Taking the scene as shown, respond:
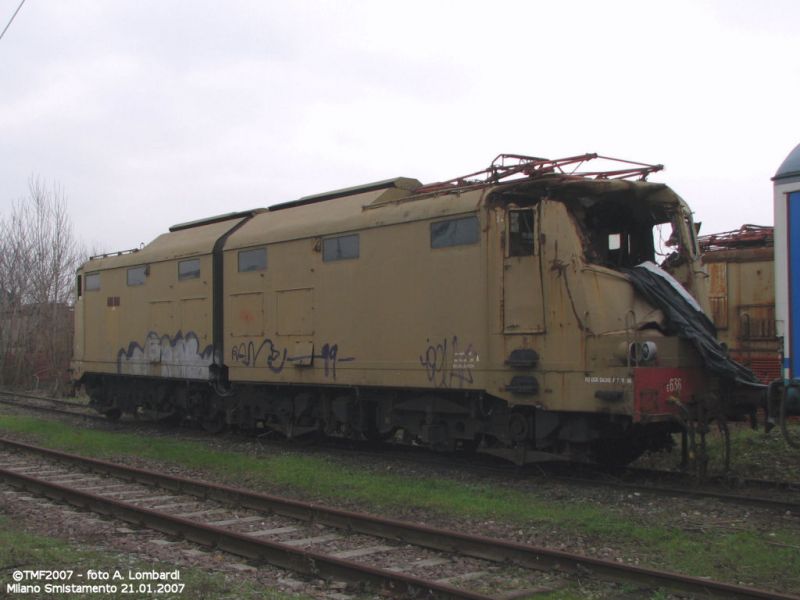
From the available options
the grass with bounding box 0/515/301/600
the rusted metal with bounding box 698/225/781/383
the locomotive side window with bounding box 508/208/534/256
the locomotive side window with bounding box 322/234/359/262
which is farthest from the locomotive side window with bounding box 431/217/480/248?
the rusted metal with bounding box 698/225/781/383

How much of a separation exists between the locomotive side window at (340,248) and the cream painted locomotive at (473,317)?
0.03 m

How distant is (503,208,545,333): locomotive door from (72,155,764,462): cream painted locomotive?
2 centimetres

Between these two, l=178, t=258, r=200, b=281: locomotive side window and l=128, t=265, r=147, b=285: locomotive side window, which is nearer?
l=178, t=258, r=200, b=281: locomotive side window

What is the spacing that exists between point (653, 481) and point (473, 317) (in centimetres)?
297

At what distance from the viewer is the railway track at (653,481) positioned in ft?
27.5

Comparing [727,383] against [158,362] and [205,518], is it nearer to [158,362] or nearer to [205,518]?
[205,518]

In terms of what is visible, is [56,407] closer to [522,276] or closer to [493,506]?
[522,276]

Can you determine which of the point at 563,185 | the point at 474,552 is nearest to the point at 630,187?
the point at 563,185

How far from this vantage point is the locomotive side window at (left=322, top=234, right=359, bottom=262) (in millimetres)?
11852

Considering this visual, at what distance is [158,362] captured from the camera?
16094 millimetres

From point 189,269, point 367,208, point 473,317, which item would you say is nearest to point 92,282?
point 189,269

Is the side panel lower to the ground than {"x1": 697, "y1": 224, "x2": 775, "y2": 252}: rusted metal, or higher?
lower

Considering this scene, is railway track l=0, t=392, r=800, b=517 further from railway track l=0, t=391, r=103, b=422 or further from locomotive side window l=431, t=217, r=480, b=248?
railway track l=0, t=391, r=103, b=422

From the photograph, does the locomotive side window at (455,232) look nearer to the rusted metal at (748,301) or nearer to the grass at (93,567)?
the grass at (93,567)
